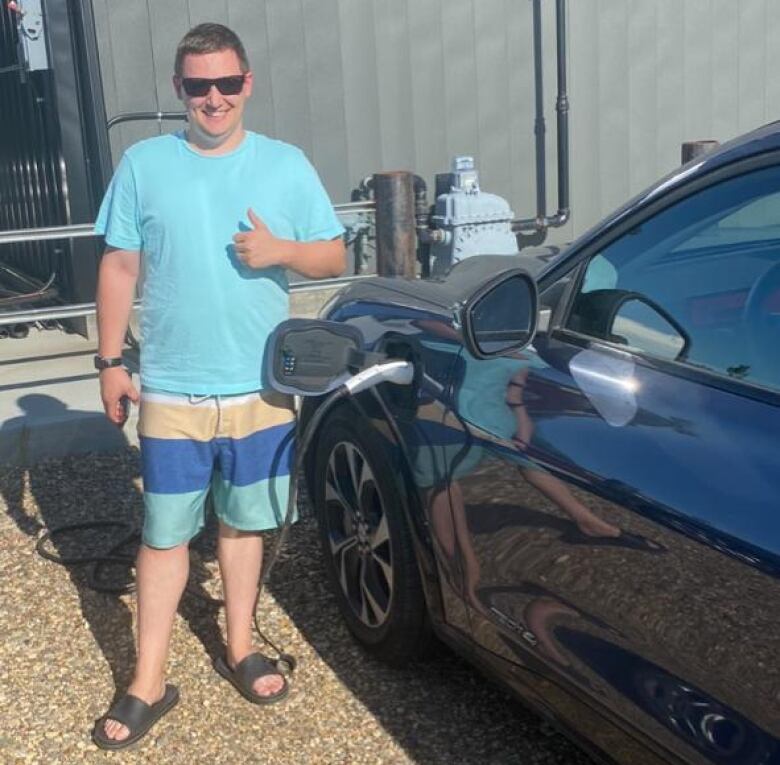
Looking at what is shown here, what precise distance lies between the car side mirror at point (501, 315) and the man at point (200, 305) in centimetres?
66

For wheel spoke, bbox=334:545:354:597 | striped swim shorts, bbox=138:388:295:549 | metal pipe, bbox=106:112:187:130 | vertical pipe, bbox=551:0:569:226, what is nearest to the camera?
striped swim shorts, bbox=138:388:295:549

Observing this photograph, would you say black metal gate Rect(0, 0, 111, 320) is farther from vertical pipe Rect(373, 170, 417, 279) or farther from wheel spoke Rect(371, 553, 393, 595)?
wheel spoke Rect(371, 553, 393, 595)

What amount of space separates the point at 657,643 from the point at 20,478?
3.97 meters

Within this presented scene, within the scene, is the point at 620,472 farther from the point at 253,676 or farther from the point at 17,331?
the point at 17,331

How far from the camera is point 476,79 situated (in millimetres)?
9367

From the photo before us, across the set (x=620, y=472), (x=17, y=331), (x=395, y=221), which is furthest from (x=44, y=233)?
(x=620, y=472)

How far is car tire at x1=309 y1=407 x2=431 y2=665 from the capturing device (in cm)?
353

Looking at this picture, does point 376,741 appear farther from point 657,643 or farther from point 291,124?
point 291,124

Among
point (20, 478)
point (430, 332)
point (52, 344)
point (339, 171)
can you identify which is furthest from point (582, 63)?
point (430, 332)

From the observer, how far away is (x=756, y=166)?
251 cm

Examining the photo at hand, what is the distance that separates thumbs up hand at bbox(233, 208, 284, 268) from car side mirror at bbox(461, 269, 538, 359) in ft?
2.09

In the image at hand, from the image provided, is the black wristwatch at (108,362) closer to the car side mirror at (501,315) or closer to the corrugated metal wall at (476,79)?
the car side mirror at (501,315)

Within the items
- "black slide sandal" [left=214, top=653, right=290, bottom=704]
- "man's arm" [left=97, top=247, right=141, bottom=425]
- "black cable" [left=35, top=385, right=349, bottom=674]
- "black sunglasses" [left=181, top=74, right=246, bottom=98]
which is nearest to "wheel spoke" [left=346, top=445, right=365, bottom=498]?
"black cable" [left=35, top=385, right=349, bottom=674]

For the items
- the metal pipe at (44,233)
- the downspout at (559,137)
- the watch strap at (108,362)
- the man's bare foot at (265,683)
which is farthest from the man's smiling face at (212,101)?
the downspout at (559,137)
